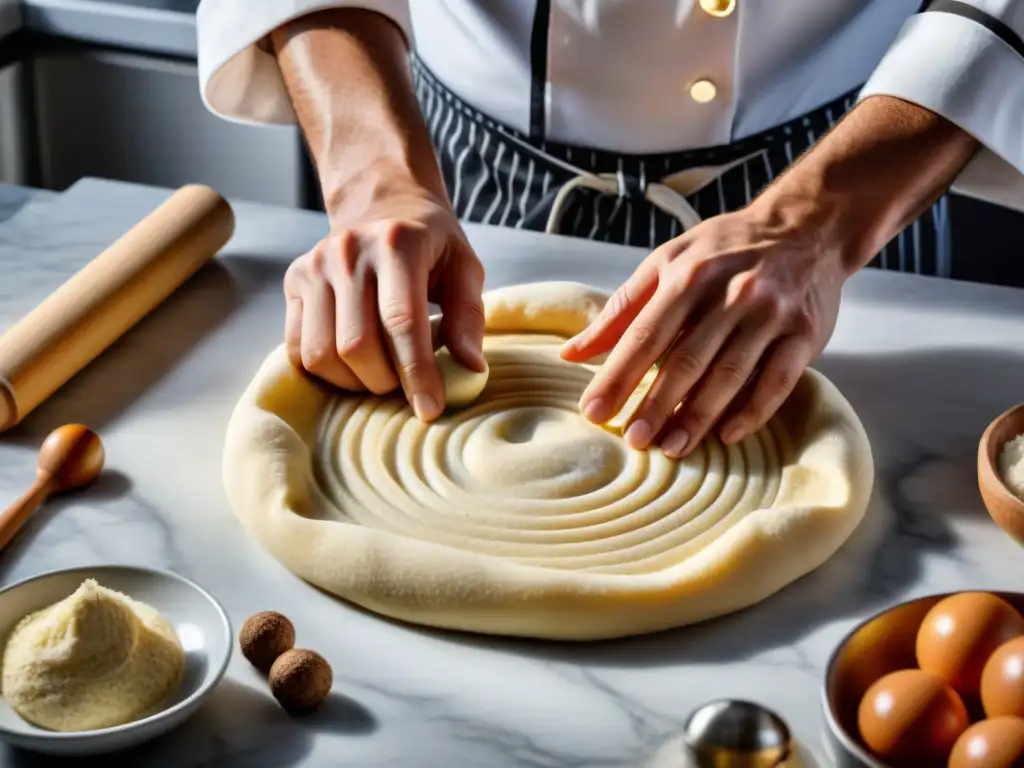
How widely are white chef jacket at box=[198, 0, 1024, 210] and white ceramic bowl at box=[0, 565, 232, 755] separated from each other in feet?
2.69

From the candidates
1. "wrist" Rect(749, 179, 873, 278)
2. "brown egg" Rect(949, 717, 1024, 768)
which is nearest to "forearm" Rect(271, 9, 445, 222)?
"wrist" Rect(749, 179, 873, 278)

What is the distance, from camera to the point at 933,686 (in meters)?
0.81

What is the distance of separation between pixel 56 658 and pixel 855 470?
69 cm

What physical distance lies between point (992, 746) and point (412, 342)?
64 centimetres

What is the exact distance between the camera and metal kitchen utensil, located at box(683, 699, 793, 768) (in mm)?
→ 782

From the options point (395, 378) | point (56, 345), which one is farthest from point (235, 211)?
point (395, 378)

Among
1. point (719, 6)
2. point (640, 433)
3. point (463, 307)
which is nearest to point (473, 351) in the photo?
point (463, 307)

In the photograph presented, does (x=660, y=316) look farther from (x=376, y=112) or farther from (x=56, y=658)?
(x=56, y=658)

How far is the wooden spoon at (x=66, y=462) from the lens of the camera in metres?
1.17

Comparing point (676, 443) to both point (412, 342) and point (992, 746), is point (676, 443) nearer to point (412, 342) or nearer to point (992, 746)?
point (412, 342)

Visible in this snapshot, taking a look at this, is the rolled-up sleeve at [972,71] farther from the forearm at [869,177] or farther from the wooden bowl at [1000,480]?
the wooden bowl at [1000,480]

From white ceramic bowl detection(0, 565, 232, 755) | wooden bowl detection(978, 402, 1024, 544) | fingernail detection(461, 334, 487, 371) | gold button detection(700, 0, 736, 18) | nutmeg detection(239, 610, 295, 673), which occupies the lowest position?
nutmeg detection(239, 610, 295, 673)

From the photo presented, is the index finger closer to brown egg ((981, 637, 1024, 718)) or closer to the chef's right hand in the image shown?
the chef's right hand

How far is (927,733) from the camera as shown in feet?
2.62
